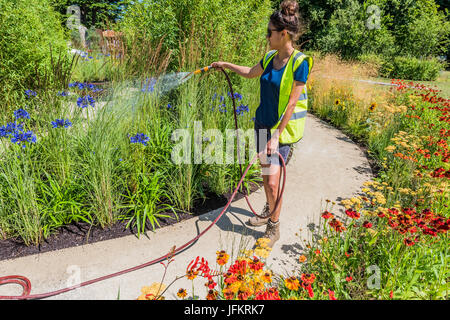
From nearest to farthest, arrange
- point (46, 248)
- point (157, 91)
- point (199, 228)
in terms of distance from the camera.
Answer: point (46, 248) < point (199, 228) < point (157, 91)

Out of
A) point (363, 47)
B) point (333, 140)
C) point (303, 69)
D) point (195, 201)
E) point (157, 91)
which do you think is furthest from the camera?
point (363, 47)

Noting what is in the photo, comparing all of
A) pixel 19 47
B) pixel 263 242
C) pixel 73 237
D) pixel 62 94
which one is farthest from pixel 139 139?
pixel 19 47

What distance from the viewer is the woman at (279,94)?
2.00 metres

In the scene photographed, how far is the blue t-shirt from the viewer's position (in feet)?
6.51

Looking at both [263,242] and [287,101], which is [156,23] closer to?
[287,101]

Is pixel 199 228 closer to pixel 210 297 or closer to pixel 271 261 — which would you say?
pixel 271 261

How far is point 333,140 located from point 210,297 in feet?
14.1

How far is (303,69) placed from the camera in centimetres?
197

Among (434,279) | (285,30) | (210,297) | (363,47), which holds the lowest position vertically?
(434,279)

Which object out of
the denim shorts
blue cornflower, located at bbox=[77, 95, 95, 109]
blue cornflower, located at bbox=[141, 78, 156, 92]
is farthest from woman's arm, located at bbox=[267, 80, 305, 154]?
blue cornflower, located at bbox=[77, 95, 95, 109]

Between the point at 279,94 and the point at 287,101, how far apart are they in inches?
3.3

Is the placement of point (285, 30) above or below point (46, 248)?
above

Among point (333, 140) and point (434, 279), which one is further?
point (333, 140)
